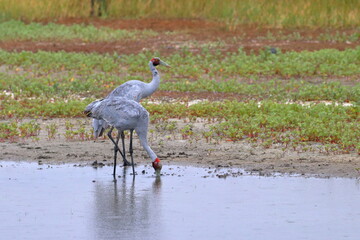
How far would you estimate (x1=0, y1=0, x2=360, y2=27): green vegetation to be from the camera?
1131 inches

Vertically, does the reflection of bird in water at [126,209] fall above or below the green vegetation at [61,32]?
below

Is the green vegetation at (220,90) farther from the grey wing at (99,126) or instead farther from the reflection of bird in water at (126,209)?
the reflection of bird in water at (126,209)

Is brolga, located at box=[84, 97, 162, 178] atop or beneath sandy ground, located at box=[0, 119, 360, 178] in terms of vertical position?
atop

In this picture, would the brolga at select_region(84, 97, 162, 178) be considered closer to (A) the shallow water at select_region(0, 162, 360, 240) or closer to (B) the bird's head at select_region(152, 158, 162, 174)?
(B) the bird's head at select_region(152, 158, 162, 174)

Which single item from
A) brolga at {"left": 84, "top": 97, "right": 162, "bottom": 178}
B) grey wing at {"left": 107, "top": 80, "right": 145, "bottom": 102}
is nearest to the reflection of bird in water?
brolga at {"left": 84, "top": 97, "right": 162, "bottom": 178}

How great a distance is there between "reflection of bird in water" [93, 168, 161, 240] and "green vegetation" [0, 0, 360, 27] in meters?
18.7

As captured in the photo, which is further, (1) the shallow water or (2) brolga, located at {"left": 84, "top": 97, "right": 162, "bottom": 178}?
(2) brolga, located at {"left": 84, "top": 97, "right": 162, "bottom": 178}

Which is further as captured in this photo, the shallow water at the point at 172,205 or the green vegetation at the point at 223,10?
the green vegetation at the point at 223,10

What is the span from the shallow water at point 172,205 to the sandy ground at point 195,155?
423mm

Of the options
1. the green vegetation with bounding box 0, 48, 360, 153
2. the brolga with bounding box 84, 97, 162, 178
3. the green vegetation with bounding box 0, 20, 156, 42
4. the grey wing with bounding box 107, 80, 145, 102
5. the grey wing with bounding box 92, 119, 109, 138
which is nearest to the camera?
the brolga with bounding box 84, 97, 162, 178

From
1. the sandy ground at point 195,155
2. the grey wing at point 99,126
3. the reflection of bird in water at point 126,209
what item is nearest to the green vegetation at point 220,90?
the sandy ground at point 195,155

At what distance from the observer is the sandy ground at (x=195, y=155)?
440 inches

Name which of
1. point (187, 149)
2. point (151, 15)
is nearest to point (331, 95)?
point (187, 149)

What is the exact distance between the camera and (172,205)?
9.31m
